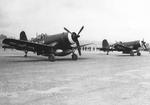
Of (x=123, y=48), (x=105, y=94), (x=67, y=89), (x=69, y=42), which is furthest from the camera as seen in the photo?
(x=123, y=48)

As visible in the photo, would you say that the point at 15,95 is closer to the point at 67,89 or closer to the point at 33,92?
the point at 33,92

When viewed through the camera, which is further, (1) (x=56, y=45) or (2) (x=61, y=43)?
(1) (x=56, y=45)

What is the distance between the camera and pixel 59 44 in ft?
66.8

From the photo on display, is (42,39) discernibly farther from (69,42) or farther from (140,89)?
(140,89)

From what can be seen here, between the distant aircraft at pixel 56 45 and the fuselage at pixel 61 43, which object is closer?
the distant aircraft at pixel 56 45

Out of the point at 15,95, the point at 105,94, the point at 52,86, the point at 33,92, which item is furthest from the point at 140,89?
the point at 15,95

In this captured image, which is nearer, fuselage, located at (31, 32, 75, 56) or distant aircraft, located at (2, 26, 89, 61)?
distant aircraft, located at (2, 26, 89, 61)

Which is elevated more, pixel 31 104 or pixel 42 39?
pixel 42 39

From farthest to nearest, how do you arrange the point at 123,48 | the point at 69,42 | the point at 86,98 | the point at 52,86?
the point at 123,48 → the point at 69,42 → the point at 52,86 → the point at 86,98

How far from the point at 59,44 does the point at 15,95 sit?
48.4 ft

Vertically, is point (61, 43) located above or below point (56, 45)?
above

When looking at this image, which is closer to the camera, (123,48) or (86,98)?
(86,98)

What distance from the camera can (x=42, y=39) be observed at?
22.3 m

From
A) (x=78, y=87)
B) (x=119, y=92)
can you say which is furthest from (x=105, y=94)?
(x=78, y=87)
